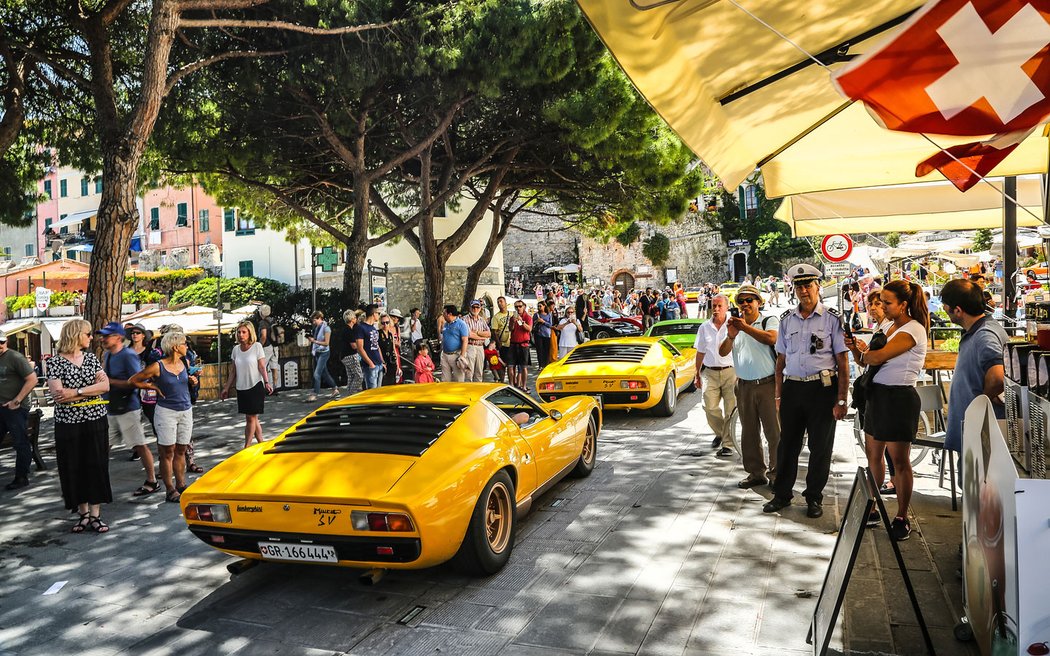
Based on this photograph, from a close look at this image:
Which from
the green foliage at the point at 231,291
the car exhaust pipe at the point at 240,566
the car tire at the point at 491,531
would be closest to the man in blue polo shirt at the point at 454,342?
the car tire at the point at 491,531

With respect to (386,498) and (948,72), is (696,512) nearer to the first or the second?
(386,498)

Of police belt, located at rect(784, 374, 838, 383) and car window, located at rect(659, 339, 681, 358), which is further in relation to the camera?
car window, located at rect(659, 339, 681, 358)

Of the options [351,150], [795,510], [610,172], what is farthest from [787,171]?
[610,172]

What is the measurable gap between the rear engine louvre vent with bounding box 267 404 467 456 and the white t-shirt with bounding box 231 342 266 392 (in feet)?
10.3

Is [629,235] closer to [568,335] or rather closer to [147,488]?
[568,335]

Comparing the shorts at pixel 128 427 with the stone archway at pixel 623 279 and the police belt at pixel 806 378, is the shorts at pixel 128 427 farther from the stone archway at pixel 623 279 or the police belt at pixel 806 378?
the stone archway at pixel 623 279

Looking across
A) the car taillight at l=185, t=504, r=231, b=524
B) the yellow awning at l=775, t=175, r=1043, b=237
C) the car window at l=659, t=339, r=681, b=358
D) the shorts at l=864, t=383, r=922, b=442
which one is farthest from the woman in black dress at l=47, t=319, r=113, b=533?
the car window at l=659, t=339, r=681, b=358

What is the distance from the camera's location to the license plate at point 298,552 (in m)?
4.52

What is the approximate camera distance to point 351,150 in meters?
18.4

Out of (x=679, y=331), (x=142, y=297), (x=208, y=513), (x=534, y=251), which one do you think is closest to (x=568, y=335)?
(x=679, y=331)

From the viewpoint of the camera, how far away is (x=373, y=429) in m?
5.41

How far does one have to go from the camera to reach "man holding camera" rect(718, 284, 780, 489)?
22.9 ft

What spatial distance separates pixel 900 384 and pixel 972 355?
613 millimetres

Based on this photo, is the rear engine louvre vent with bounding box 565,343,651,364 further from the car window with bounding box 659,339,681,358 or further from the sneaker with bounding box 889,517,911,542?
the sneaker with bounding box 889,517,911,542
